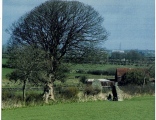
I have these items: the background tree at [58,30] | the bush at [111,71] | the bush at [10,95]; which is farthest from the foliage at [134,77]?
the bush at [10,95]

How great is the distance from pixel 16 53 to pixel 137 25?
3.87 feet

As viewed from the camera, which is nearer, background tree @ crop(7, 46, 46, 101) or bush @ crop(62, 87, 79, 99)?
background tree @ crop(7, 46, 46, 101)

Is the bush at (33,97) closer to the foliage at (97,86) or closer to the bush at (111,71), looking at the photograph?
the foliage at (97,86)

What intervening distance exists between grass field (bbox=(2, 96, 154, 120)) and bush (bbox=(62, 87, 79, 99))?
0.86ft

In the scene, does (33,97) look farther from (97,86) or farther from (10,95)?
(97,86)

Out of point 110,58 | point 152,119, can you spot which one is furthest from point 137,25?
point 152,119

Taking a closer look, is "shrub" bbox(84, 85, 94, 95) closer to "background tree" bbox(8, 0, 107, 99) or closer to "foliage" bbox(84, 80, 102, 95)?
"foliage" bbox(84, 80, 102, 95)

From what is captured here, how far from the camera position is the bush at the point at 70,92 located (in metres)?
3.22

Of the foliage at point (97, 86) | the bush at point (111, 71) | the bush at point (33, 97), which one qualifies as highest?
the bush at point (111, 71)

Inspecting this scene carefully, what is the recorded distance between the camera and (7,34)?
2699mm

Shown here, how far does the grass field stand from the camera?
255 cm

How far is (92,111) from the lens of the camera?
9.03 ft

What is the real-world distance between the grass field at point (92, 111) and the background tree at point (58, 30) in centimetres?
52

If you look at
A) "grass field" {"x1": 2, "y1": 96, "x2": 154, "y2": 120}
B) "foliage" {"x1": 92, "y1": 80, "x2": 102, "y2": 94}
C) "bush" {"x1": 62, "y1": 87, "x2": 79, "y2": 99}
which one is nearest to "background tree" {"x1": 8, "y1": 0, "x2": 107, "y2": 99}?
"bush" {"x1": 62, "y1": 87, "x2": 79, "y2": 99}
